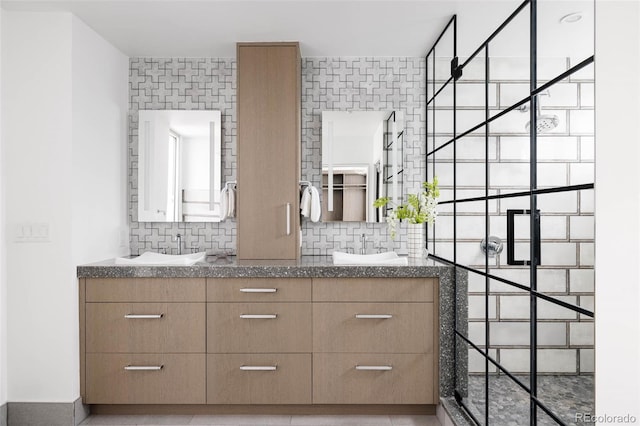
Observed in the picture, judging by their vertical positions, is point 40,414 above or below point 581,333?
below

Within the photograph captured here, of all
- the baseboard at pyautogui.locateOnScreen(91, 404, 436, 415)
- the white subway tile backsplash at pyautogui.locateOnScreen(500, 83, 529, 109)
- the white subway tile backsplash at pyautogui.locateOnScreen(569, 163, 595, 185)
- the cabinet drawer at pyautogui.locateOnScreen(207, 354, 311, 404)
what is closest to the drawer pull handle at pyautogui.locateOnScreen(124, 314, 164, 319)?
the cabinet drawer at pyautogui.locateOnScreen(207, 354, 311, 404)

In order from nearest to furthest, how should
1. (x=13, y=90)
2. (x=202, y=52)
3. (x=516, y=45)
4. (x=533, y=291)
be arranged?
(x=533, y=291) → (x=13, y=90) → (x=516, y=45) → (x=202, y=52)

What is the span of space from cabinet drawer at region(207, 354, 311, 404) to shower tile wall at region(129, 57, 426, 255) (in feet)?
3.10

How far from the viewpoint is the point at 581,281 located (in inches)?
64.9

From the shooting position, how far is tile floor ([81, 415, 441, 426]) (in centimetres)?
260

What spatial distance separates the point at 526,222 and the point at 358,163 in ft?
4.06

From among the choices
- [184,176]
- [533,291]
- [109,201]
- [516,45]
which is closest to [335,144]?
[184,176]

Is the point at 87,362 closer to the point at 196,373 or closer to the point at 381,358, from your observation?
the point at 196,373

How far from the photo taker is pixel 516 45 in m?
2.91

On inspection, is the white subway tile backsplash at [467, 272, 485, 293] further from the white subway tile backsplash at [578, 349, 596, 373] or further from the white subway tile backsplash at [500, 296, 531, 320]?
the white subway tile backsplash at [578, 349, 596, 373]

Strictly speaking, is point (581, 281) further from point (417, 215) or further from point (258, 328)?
point (258, 328)

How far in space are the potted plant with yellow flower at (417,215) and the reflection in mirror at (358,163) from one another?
0.17 m

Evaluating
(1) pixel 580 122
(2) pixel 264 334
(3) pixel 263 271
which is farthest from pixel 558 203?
(2) pixel 264 334
